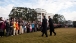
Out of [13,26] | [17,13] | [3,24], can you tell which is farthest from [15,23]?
[17,13]

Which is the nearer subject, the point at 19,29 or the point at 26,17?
the point at 19,29

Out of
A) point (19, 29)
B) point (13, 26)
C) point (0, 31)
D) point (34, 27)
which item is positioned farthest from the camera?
point (34, 27)

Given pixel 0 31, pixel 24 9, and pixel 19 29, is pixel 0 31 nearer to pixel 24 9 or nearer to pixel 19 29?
pixel 19 29

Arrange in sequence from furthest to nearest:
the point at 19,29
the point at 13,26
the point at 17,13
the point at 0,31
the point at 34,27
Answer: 1. the point at 17,13
2. the point at 34,27
3. the point at 19,29
4. the point at 13,26
5. the point at 0,31

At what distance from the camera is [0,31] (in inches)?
670

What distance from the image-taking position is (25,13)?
334ft

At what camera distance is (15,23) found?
63.7ft

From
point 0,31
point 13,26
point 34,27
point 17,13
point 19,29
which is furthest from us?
point 17,13

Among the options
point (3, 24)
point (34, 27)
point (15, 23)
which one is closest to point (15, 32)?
point (15, 23)

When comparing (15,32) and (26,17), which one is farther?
(26,17)

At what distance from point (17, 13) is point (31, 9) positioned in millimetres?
8439

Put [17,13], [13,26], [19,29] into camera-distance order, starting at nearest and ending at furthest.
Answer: [13,26] → [19,29] → [17,13]

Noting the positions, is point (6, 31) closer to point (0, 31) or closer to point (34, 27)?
point (0, 31)

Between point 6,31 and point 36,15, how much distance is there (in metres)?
81.4
